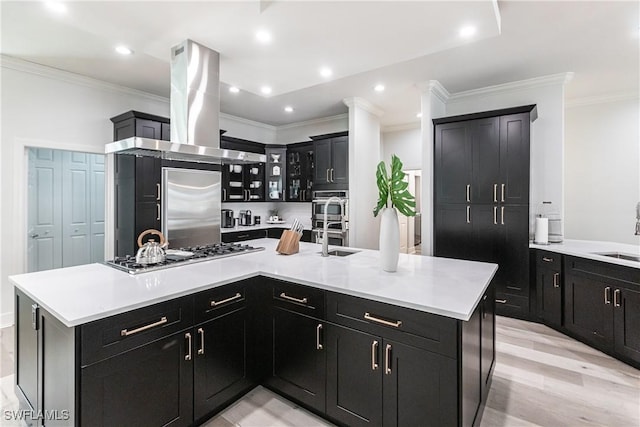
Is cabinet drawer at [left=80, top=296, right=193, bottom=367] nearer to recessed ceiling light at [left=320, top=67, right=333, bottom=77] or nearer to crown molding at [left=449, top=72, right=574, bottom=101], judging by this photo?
recessed ceiling light at [left=320, top=67, right=333, bottom=77]

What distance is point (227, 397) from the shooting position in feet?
6.58

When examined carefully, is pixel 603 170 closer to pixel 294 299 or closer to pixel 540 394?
pixel 540 394

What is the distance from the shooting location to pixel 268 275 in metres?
2.14

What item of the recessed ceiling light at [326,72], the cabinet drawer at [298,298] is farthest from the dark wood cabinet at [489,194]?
the cabinet drawer at [298,298]

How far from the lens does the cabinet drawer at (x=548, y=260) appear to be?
3.38 metres

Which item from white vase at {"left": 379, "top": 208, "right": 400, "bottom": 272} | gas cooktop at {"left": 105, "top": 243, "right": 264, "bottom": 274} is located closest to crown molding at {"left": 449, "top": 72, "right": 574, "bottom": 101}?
white vase at {"left": 379, "top": 208, "right": 400, "bottom": 272}

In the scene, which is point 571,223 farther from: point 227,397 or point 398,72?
point 227,397

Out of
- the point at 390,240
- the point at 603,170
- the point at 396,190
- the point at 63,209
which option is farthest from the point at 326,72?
the point at 63,209

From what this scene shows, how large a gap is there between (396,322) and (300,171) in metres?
4.65

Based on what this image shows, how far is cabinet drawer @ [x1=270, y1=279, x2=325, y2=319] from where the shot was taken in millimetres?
1911

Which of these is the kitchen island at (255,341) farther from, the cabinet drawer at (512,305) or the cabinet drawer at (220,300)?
the cabinet drawer at (512,305)

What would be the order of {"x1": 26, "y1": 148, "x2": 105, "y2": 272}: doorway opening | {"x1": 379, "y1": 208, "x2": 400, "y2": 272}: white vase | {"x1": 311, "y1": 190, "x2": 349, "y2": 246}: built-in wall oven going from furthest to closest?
{"x1": 311, "y1": 190, "x2": 349, "y2": 246}: built-in wall oven < {"x1": 26, "y1": 148, "x2": 105, "y2": 272}: doorway opening < {"x1": 379, "y1": 208, "x2": 400, "y2": 272}: white vase

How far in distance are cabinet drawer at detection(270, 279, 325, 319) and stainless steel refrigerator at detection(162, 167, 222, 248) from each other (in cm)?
276

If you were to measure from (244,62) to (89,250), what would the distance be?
4419 mm
